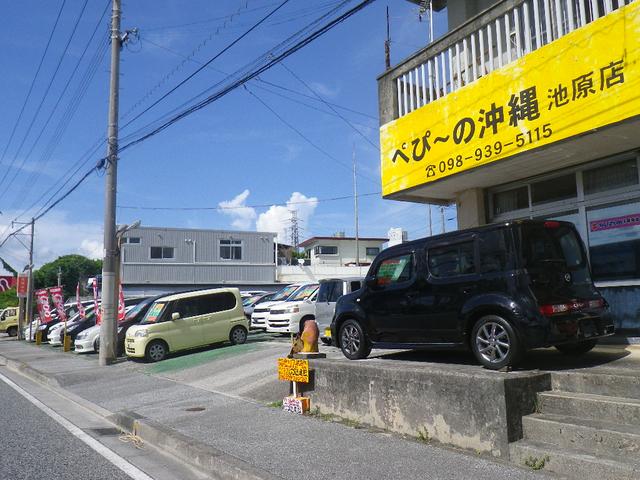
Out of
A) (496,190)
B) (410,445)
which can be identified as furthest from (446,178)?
(410,445)

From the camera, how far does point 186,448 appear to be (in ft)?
21.5

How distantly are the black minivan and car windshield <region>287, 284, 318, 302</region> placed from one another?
10.2 meters

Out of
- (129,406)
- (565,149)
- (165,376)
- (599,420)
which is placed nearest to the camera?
(599,420)

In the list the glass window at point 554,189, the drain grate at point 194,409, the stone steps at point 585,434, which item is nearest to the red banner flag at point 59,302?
the drain grate at point 194,409

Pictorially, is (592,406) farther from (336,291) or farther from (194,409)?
(336,291)

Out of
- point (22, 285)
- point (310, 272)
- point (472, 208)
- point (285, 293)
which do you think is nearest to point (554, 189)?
point (472, 208)

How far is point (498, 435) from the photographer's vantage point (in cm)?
538

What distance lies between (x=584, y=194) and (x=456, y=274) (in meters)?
3.31

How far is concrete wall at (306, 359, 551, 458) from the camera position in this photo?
17.8 feet

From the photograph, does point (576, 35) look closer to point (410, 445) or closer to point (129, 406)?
point (410, 445)

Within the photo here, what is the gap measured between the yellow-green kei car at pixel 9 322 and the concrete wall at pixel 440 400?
1406 inches

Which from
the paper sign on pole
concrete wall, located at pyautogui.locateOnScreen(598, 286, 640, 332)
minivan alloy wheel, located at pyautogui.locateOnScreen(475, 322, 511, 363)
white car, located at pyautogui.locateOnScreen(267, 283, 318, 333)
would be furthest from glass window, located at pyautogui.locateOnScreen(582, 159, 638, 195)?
the paper sign on pole

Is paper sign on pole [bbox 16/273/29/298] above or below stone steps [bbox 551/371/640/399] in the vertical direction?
above

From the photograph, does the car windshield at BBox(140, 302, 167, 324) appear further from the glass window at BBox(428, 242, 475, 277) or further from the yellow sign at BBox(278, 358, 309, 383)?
the glass window at BBox(428, 242, 475, 277)
